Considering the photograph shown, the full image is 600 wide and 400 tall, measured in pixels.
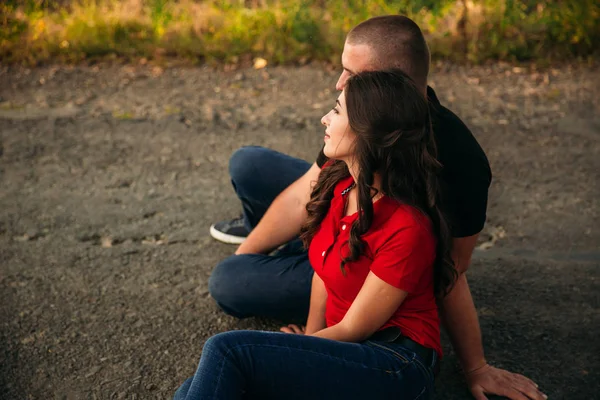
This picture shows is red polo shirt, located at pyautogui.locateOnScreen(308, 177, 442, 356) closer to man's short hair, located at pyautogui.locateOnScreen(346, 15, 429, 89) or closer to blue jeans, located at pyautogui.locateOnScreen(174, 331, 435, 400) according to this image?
blue jeans, located at pyautogui.locateOnScreen(174, 331, 435, 400)

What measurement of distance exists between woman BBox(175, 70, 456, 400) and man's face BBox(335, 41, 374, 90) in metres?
0.40

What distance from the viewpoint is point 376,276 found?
2.08 m

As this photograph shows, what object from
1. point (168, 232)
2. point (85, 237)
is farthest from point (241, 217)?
point (85, 237)

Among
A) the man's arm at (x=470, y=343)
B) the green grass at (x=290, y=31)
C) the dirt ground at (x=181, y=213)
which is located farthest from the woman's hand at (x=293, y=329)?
the green grass at (x=290, y=31)

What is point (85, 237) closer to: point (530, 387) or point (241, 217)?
point (241, 217)

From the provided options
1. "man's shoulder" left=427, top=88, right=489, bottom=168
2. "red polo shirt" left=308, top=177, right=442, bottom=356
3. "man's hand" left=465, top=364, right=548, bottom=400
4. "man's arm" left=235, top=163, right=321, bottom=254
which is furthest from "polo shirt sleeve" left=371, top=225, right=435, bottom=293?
"man's arm" left=235, top=163, right=321, bottom=254

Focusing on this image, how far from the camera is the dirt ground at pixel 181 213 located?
9.31 ft

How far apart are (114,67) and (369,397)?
4.86 m

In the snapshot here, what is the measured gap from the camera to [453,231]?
2.42 metres

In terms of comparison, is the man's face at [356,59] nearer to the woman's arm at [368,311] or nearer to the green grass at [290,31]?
the woman's arm at [368,311]

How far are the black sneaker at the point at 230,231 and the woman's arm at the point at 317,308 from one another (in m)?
1.17

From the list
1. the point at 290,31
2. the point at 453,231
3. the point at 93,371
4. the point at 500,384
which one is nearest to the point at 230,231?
the point at 93,371

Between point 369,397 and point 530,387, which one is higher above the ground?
point 369,397

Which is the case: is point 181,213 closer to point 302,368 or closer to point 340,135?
point 340,135
